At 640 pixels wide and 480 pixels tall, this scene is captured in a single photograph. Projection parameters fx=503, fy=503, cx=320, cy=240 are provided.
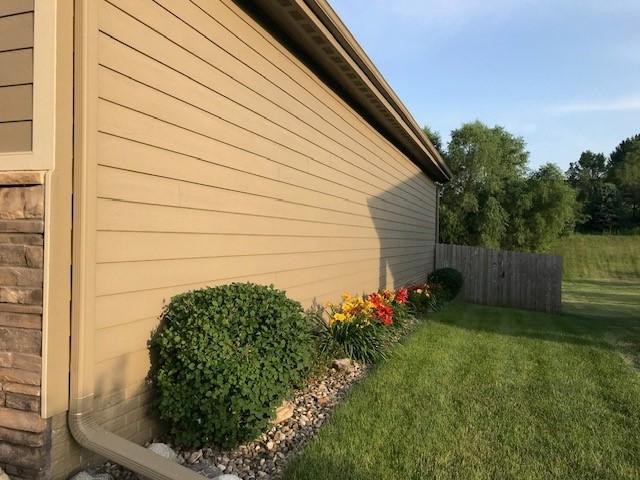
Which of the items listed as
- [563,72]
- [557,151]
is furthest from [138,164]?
[557,151]

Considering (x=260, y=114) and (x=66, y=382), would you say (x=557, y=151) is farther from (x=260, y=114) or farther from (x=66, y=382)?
(x=66, y=382)

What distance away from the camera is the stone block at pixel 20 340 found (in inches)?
97.0

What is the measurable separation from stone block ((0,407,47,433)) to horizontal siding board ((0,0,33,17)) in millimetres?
2004

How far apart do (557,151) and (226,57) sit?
98.8ft

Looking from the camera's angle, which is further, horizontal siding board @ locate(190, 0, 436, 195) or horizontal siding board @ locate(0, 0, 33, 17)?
horizontal siding board @ locate(190, 0, 436, 195)

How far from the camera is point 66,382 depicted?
8.34ft

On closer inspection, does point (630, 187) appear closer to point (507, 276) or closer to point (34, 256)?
point (507, 276)

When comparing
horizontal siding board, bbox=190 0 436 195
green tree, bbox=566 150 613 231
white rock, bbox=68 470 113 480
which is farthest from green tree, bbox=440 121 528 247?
white rock, bbox=68 470 113 480

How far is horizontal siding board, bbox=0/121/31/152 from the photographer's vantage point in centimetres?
254

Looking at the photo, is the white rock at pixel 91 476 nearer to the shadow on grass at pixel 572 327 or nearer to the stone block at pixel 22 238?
the stone block at pixel 22 238

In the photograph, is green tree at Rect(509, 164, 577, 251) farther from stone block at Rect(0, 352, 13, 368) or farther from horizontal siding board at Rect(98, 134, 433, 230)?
stone block at Rect(0, 352, 13, 368)

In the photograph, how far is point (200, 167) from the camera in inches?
144

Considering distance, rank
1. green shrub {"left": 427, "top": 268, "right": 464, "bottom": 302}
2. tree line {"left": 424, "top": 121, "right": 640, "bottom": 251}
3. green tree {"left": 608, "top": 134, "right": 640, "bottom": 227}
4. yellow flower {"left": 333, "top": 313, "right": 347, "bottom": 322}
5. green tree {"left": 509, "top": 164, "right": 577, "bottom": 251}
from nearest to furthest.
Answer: yellow flower {"left": 333, "top": 313, "right": 347, "bottom": 322}, green shrub {"left": 427, "top": 268, "right": 464, "bottom": 302}, green tree {"left": 509, "top": 164, "right": 577, "bottom": 251}, tree line {"left": 424, "top": 121, "right": 640, "bottom": 251}, green tree {"left": 608, "top": 134, "right": 640, "bottom": 227}

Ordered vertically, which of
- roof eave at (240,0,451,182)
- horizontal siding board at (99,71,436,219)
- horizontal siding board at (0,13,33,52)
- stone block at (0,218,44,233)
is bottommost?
stone block at (0,218,44,233)
